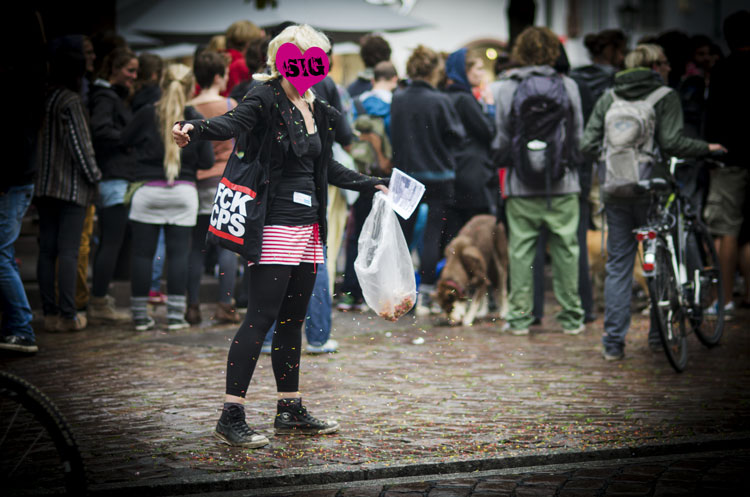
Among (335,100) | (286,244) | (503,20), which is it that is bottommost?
(286,244)

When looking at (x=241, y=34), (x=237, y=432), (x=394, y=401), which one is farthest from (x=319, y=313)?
(x=241, y=34)

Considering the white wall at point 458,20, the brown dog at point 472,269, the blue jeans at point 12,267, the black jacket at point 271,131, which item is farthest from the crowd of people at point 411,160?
the white wall at point 458,20

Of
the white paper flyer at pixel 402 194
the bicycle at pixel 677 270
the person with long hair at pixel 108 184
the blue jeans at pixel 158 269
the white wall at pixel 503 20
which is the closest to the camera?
the white paper flyer at pixel 402 194

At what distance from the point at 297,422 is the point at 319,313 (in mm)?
2270

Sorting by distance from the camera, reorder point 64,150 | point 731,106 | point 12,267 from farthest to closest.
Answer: point 731,106 → point 64,150 → point 12,267

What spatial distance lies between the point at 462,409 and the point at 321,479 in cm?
146

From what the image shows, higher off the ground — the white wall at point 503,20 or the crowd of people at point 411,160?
the white wall at point 503,20

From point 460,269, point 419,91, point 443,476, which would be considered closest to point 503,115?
point 419,91

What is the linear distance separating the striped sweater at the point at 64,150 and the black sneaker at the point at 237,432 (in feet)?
12.4

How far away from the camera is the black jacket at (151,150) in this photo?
8492mm

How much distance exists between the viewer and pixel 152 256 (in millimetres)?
8703

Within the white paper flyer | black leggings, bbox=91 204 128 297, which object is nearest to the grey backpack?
the white paper flyer

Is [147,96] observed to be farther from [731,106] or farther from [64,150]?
[731,106]

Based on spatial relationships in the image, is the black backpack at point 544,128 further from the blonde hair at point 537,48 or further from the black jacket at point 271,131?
the black jacket at point 271,131
